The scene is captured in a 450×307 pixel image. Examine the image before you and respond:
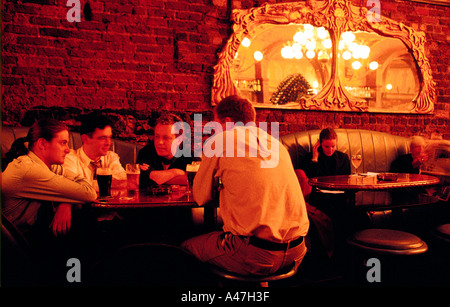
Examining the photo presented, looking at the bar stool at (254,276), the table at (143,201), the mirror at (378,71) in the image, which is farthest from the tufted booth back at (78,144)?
the mirror at (378,71)

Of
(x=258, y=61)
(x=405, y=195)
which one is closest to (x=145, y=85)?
(x=258, y=61)

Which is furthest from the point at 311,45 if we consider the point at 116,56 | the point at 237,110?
the point at 237,110

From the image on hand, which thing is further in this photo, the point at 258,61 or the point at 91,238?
the point at 258,61

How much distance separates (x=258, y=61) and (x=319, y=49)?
2.62 ft

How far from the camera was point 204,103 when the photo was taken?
373cm

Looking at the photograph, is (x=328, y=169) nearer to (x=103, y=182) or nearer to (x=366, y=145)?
(x=366, y=145)

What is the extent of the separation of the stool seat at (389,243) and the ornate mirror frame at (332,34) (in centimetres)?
220

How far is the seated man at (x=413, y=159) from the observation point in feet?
11.8

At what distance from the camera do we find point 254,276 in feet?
4.84

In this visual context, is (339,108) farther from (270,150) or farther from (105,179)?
(105,179)

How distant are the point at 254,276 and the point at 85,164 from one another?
1318 mm

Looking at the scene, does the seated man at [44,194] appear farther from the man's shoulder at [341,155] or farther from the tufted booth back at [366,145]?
the man's shoulder at [341,155]

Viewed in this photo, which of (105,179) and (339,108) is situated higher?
(339,108)

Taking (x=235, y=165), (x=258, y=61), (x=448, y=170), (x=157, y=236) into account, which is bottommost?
(x=157, y=236)
